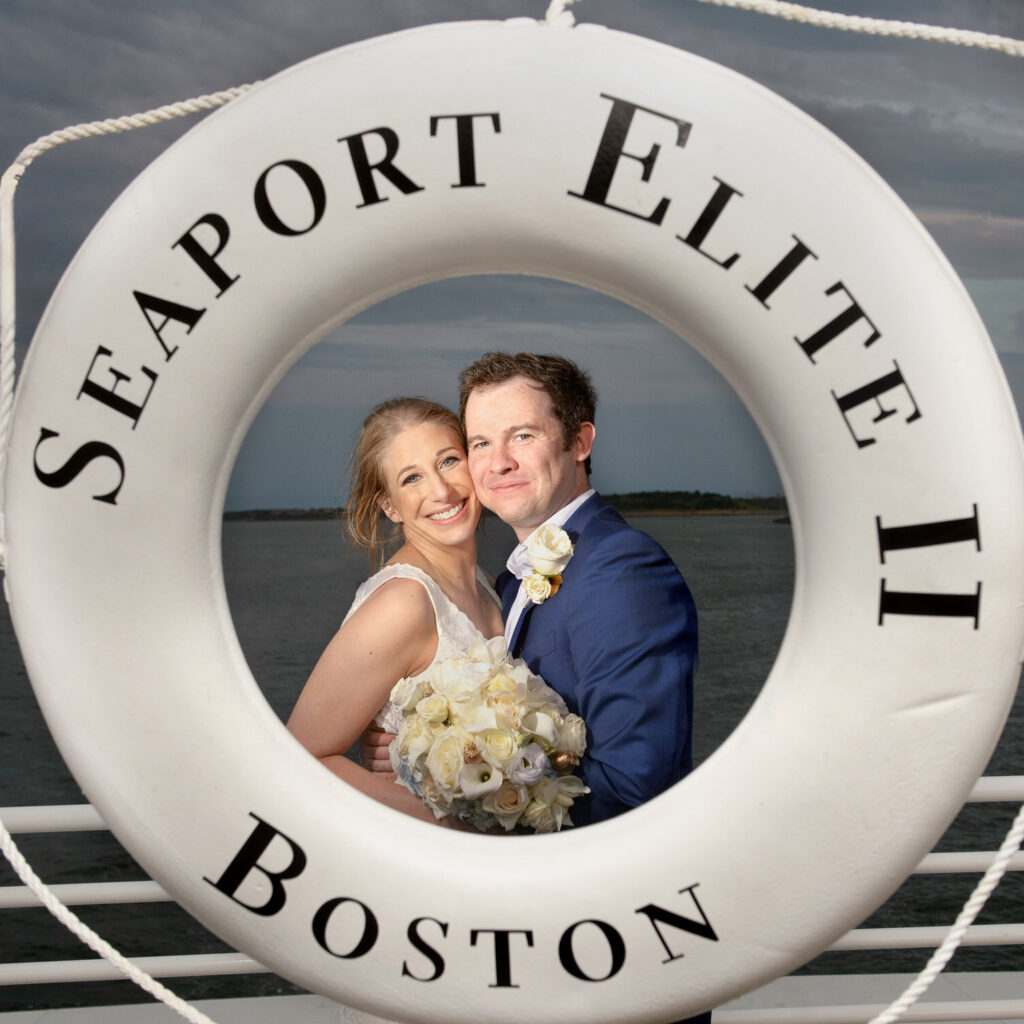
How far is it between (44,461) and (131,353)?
152 mm

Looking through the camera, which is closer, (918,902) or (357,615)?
(357,615)

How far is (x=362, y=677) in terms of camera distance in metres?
1.51

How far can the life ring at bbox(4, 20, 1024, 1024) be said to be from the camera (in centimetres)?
114

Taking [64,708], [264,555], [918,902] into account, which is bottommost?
[918,902]

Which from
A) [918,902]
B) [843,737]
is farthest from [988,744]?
[918,902]

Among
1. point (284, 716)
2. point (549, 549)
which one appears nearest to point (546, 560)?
point (549, 549)

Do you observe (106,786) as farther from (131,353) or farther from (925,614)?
(925,614)

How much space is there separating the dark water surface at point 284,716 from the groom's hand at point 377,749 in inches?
16.2

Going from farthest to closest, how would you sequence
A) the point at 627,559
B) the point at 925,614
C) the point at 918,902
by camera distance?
the point at 918,902 < the point at 627,559 < the point at 925,614

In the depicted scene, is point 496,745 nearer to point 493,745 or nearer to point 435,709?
point 493,745

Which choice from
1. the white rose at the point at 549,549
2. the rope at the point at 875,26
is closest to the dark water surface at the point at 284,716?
the white rose at the point at 549,549

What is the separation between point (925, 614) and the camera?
3.80 ft

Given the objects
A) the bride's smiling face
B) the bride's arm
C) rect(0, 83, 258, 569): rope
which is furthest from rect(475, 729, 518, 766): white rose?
rect(0, 83, 258, 569): rope

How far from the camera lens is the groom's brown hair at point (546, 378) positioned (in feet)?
4.94
